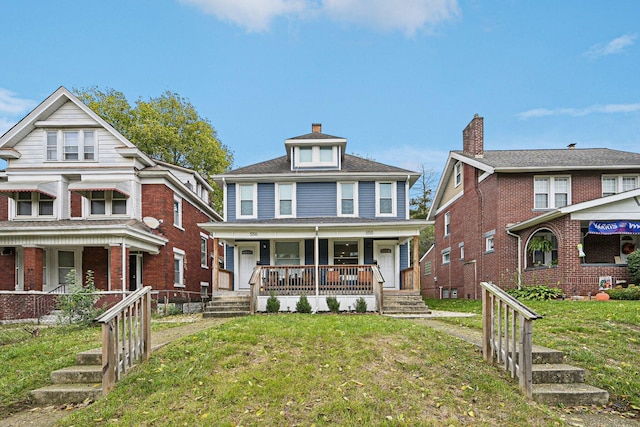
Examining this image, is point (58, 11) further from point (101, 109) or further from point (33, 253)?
point (101, 109)

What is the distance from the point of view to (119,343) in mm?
5859

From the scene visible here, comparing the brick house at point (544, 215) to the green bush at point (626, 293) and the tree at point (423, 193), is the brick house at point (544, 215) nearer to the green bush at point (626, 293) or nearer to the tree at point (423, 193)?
the green bush at point (626, 293)

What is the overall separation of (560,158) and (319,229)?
40.2ft

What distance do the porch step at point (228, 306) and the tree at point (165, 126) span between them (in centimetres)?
1588

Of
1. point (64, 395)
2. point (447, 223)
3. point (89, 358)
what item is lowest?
point (64, 395)

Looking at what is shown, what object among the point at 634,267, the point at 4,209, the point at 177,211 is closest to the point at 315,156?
the point at 177,211

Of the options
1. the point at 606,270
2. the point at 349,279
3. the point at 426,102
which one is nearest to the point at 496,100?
the point at 426,102

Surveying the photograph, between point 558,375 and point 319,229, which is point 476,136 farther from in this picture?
point 558,375

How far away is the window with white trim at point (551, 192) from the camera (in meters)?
18.4

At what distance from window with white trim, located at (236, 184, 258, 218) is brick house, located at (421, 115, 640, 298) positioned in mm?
10350

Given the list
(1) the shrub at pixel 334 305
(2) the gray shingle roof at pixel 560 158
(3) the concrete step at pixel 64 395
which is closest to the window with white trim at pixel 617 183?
(2) the gray shingle roof at pixel 560 158

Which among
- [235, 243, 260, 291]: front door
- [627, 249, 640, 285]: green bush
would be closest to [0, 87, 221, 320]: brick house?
[235, 243, 260, 291]: front door

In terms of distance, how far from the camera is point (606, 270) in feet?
50.9

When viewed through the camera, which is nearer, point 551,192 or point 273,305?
point 273,305
